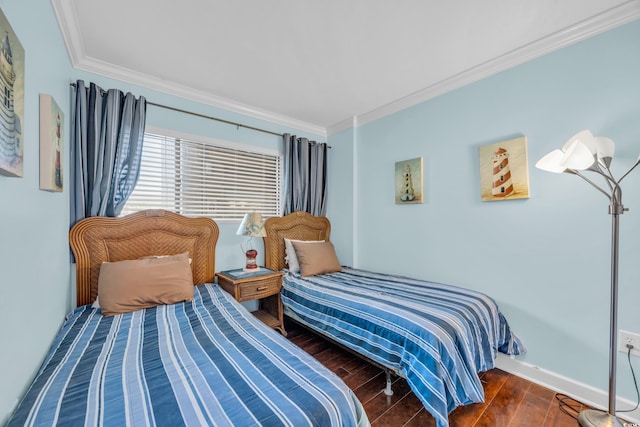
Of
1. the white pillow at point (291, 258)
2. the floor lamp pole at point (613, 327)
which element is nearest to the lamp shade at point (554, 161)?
the floor lamp pole at point (613, 327)

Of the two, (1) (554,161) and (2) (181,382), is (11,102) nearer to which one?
(2) (181,382)

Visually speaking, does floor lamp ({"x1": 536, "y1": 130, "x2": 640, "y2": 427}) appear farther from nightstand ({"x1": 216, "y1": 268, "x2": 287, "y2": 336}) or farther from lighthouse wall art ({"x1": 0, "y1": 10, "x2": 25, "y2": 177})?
lighthouse wall art ({"x1": 0, "y1": 10, "x2": 25, "y2": 177})

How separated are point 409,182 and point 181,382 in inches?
99.1

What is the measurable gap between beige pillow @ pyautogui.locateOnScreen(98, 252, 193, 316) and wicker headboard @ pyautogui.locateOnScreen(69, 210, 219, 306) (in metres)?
0.22

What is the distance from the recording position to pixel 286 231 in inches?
125

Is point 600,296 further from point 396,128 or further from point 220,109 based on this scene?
point 220,109

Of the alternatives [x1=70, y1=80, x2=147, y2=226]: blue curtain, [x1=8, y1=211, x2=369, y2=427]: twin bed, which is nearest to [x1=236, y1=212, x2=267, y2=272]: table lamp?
[x1=8, y1=211, x2=369, y2=427]: twin bed

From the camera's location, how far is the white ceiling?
61.7 inches

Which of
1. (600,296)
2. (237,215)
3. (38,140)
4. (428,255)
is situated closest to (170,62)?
(38,140)

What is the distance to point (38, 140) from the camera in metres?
1.24

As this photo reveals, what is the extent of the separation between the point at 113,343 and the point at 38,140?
1.07 meters

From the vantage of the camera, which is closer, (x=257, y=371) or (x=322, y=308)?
(x=257, y=371)

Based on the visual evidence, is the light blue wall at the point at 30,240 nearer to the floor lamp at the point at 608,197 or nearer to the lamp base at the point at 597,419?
the floor lamp at the point at 608,197

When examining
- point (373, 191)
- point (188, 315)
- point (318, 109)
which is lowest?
point (188, 315)
